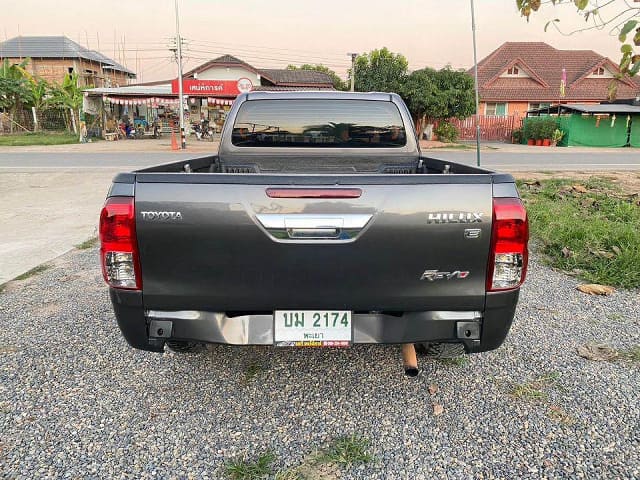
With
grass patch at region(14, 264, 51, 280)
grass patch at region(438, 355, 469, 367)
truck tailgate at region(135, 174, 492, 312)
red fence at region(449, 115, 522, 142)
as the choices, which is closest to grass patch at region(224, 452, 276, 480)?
truck tailgate at region(135, 174, 492, 312)

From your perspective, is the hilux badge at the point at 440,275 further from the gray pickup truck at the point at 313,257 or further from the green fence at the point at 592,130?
the green fence at the point at 592,130

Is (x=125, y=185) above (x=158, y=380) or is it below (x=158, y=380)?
above

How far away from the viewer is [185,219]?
230 centimetres

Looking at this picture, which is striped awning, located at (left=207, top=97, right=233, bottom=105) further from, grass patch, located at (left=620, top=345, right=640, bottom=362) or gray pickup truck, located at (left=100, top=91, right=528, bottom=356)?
gray pickup truck, located at (left=100, top=91, right=528, bottom=356)

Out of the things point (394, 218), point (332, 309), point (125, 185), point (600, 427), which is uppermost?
point (125, 185)

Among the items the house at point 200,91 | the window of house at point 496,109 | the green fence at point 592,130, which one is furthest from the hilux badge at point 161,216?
the window of house at point 496,109

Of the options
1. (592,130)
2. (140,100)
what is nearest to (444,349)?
(592,130)

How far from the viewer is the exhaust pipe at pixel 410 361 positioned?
2.79 metres

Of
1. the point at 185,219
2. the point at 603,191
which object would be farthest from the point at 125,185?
the point at 603,191

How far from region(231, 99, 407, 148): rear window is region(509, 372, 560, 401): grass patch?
2.09 meters

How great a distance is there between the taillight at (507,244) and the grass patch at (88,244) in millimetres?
5856

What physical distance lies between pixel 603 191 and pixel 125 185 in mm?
10778

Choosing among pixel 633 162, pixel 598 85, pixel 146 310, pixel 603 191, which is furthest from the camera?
pixel 598 85

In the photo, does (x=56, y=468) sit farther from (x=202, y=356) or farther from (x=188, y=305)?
(x=202, y=356)
